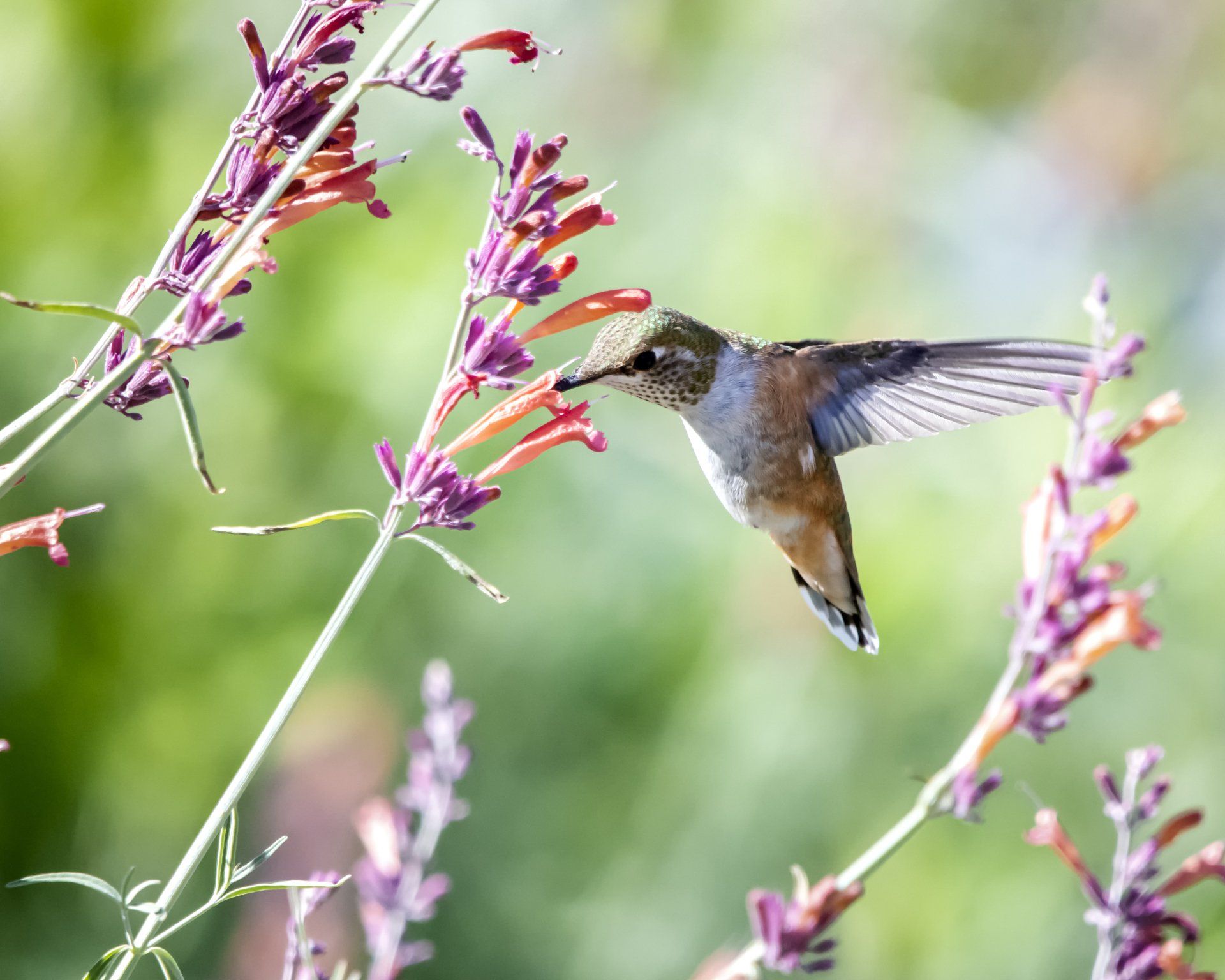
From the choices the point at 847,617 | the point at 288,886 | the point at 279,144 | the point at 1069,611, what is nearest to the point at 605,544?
the point at 847,617

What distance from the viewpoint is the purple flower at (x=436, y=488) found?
65.1 inches

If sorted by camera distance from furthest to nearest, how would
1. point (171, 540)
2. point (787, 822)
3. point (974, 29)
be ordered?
point (974, 29)
point (171, 540)
point (787, 822)

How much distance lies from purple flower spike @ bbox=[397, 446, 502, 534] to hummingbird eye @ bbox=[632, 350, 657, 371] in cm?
106

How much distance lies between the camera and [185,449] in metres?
5.90

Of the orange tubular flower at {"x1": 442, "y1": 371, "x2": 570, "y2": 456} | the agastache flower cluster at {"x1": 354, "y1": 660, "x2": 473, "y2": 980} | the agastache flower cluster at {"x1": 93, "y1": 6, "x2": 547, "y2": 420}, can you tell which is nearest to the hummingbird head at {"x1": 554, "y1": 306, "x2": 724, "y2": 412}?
the orange tubular flower at {"x1": 442, "y1": 371, "x2": 570, "y2": 456}

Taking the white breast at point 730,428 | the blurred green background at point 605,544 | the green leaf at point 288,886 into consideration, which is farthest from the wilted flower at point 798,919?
the blurred green background at point 605,544

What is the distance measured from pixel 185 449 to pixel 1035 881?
13.3 ft

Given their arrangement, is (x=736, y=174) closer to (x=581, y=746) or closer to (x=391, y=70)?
(x=581, y=746)

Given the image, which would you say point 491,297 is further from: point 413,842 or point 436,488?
point 413,842

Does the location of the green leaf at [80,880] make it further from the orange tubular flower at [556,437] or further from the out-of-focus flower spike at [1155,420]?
the out-of-focus flower spike at [1155,420]

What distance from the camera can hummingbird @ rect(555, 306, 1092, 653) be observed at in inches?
107

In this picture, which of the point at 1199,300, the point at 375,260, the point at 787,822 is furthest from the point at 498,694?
the point at 1199,300

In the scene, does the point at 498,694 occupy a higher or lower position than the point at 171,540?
lower

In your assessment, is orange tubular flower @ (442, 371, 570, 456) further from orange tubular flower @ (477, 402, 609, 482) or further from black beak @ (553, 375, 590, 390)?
black beak @ (553, 375, 590, 390)
